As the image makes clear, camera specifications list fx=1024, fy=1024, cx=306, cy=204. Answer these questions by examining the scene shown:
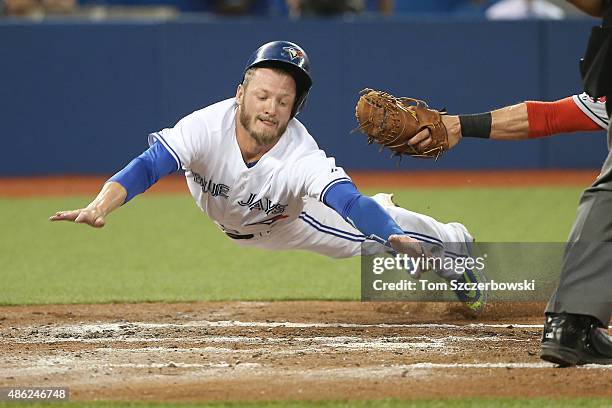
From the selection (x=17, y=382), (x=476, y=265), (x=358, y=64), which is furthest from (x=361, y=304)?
(x=358, y=64)

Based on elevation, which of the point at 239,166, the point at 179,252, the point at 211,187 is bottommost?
the point at 179,252

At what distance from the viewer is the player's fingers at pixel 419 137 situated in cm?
514

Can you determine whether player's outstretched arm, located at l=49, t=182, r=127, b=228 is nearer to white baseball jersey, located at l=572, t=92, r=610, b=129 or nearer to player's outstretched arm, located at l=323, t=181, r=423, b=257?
player's outstretched arm, located at l=323, t=181, r=423, b=257

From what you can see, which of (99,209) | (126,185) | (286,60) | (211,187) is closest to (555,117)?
(286,60)

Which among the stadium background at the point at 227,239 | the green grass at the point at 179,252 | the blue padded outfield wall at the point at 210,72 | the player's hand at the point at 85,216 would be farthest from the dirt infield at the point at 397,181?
the player's hand at the point at 85,216

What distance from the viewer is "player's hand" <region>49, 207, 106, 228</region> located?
4168 mm

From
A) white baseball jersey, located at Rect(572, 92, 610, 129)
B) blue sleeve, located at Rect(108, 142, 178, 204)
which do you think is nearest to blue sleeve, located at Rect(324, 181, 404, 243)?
blue sleeve, located at Rect(108, 142, 178, 204)

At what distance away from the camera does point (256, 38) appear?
41.9ft

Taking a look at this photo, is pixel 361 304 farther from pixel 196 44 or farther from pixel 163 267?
pixel 196 44

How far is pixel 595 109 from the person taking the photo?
16.6 feet

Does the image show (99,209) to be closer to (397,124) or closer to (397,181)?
(397,124)

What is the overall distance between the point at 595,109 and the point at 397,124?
0.98 meters

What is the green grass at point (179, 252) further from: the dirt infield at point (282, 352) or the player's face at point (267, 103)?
the player's face at point (267, 103)

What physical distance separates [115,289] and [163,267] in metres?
0.95
